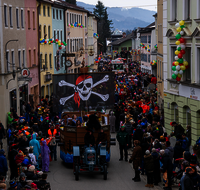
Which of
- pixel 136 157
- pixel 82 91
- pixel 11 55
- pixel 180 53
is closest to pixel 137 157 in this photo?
pixel 136 157

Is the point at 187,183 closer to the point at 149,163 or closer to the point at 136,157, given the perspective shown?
the point at 149,163

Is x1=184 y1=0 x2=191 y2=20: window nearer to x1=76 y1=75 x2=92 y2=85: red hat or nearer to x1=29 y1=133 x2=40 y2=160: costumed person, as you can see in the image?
x1=76 y1=75 x2=92 y2=85: red hat

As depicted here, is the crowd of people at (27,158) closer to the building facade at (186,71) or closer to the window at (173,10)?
the building facade at (186,71)

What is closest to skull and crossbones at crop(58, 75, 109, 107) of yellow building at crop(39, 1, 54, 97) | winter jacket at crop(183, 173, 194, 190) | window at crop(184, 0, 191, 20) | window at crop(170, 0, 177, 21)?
window at crop(184, 0, 191, 20)

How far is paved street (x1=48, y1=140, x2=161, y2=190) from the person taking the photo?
50.2 ft

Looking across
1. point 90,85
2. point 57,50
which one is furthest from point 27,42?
point 90,85

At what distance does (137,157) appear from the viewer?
15969mm

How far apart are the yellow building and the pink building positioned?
2.48 metres

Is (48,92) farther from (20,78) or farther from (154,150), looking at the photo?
(154,150)

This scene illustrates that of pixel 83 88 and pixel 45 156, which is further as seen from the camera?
pixel 83 88

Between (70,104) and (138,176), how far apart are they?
4.81 metres

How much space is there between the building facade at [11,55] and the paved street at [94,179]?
11.5 meters

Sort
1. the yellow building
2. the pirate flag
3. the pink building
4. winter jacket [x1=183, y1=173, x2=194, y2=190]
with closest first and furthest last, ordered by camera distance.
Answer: winter jacket [x1=183, y1=173, x2=194, y2=190] < the pirate flag < the pink building < the yellow building

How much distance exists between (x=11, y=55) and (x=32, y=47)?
27.3ft
